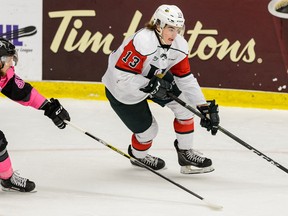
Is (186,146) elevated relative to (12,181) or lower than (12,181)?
elevated

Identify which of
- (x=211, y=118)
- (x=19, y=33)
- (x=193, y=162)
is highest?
(x=19, y=33)

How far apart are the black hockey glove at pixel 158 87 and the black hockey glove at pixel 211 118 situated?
0.85 ft

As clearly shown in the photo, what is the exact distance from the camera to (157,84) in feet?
13.6

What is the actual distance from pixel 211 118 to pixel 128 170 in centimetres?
68

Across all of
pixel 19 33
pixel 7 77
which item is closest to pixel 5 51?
pixel 7 77

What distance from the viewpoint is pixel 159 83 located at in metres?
4.16

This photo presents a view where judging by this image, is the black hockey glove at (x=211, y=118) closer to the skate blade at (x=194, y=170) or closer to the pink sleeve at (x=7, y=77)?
the skate blade at (x=194, y=170)

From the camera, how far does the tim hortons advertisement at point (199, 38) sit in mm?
6461

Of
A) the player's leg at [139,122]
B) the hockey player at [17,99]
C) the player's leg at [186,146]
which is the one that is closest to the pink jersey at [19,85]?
the hockey player at [17,99]

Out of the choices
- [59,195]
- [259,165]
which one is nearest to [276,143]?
[259,165]

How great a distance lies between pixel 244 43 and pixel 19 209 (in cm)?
322

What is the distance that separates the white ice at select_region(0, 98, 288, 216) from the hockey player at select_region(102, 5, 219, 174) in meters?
0.16

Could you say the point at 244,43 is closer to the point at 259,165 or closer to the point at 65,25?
the point at 65,25

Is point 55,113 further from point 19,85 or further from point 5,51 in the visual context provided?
point 5,51
